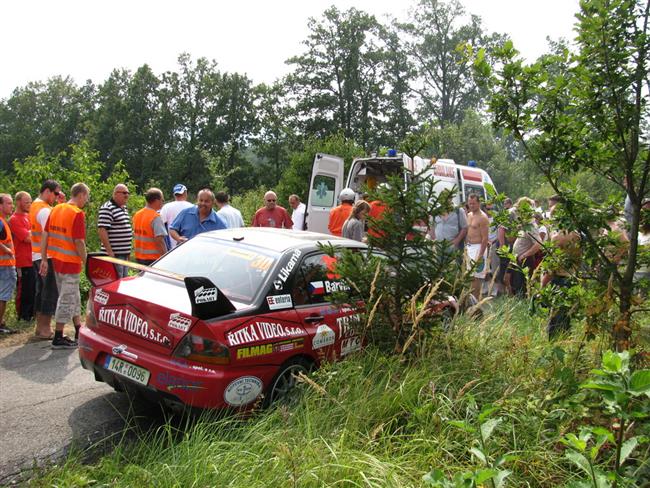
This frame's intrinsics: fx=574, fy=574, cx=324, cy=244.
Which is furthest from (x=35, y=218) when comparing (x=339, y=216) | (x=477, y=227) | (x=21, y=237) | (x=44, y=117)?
(x=44, y=117)

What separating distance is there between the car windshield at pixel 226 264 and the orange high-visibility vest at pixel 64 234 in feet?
6.50

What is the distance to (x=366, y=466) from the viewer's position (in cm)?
298

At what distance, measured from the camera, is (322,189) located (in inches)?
524

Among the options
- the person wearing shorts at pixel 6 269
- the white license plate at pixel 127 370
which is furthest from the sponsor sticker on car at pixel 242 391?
the person wearing shorts at pixel 6 269

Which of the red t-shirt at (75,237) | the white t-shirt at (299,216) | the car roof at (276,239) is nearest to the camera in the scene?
the car roof at (276,239)

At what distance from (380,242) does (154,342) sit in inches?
75.0

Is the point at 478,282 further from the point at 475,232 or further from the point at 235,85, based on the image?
the point at 235,85

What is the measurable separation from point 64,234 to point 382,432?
479 centimetres

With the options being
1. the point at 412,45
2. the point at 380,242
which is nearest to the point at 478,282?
the point at 380,242

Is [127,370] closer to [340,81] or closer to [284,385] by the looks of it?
[284,385]

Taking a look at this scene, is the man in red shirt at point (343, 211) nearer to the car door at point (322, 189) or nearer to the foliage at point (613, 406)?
the car door at point (322, 189)

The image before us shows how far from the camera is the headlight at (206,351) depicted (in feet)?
12.9

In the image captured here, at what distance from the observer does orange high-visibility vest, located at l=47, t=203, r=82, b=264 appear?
6574mm

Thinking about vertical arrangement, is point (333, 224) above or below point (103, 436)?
above
